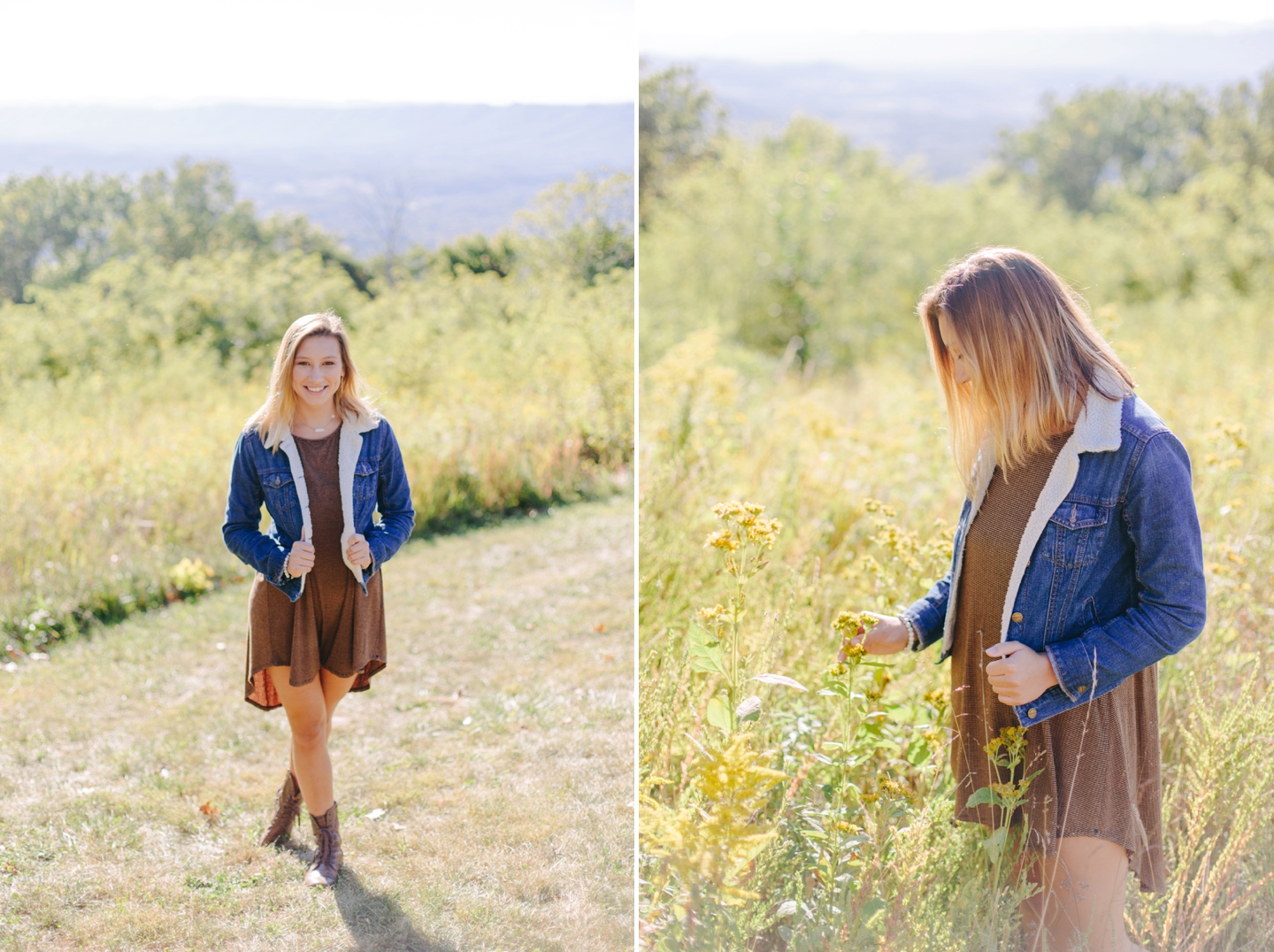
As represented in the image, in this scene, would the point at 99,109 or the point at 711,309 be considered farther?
the point at 711,309

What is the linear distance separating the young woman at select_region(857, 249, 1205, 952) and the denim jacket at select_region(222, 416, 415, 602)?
4.57ft

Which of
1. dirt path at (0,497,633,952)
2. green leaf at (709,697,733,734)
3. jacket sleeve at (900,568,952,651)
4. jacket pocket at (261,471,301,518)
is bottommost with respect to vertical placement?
dirt path at (0,497,633,952)

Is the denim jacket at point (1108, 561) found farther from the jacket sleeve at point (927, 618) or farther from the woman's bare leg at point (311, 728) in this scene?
the woman's bare leg at point (311, 728)

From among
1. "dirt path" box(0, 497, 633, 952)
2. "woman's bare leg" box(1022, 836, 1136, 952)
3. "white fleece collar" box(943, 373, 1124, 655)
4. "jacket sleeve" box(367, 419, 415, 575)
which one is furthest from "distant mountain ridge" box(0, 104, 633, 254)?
"woman's bare leg" box(1022, 836, 1136, 952)

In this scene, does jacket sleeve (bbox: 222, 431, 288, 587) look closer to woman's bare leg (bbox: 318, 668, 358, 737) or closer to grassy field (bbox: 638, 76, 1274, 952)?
woman's bare leg (bbox: 318, 668, 358, 737)

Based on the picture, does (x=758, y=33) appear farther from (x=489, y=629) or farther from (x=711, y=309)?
(x=489, y=629)

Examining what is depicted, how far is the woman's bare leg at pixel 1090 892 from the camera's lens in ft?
6.03

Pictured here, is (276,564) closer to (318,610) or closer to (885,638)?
(318,610)

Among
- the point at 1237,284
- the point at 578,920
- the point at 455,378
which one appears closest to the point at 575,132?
the point at 455,378

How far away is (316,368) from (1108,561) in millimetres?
1803

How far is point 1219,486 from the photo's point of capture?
12.4 ft

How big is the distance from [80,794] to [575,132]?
6122mm

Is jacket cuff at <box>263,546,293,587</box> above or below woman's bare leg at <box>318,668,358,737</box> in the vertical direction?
above

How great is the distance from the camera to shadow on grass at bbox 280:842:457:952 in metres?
2.38
